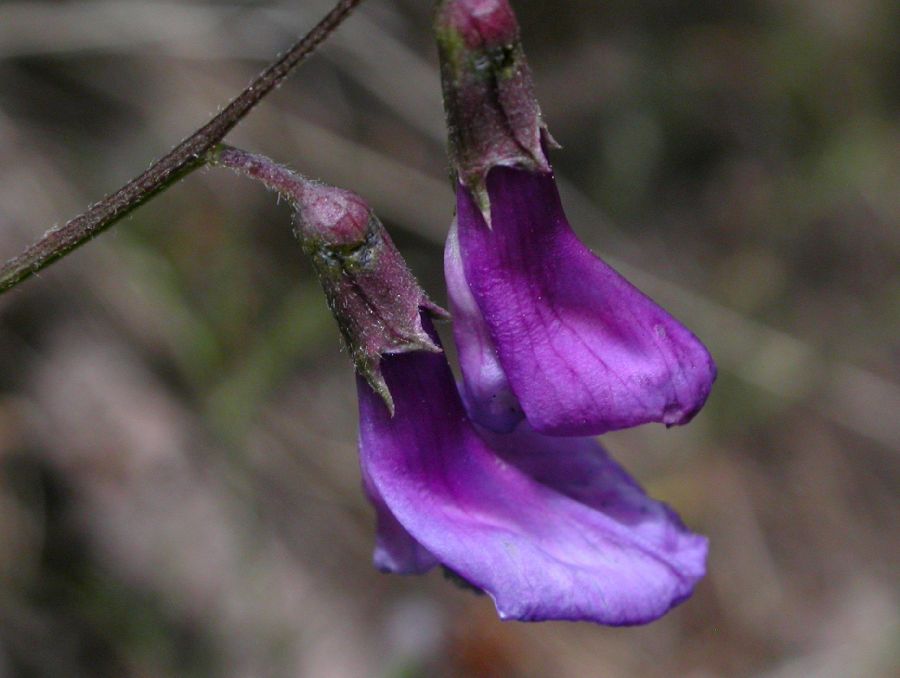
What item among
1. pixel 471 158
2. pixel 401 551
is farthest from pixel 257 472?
pixel 471 158

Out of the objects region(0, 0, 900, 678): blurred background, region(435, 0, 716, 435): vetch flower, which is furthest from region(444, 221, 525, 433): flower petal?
region(0, 0, 900, 678): blurred background

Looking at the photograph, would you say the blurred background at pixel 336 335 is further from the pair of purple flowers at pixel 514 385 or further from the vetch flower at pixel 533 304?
the vetch flower at pixel 533 304

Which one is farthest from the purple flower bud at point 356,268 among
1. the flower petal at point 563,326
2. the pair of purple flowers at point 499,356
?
the flower petal at point 563,326

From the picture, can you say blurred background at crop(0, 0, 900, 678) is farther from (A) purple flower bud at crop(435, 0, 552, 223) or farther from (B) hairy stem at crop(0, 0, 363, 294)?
(A) purple flower bud at crop(435, 0, 552, 223)

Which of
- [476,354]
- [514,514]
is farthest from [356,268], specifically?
[514,514]

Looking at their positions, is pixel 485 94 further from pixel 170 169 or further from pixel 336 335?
pixel 336 335

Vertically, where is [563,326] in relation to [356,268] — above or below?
below
